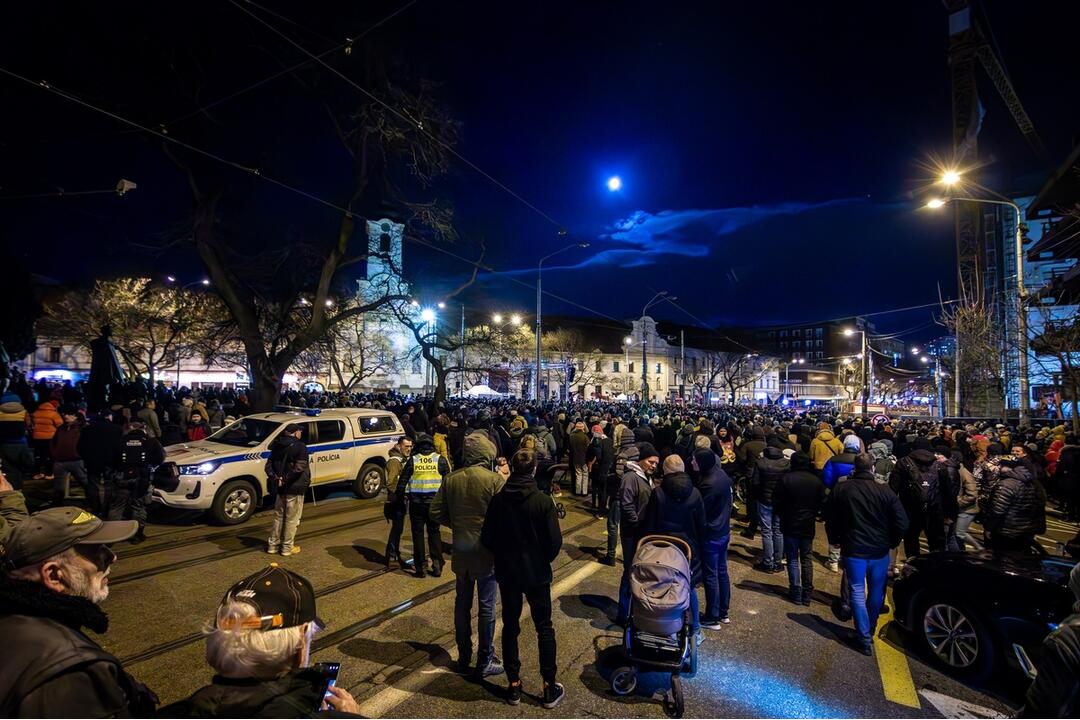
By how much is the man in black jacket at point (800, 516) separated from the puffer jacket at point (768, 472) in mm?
936

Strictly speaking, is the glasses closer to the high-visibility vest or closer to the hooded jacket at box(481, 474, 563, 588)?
the hooded jacket at box(481, 474, 563, 588)

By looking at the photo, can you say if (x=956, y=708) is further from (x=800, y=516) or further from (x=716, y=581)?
(x=800, y=516)

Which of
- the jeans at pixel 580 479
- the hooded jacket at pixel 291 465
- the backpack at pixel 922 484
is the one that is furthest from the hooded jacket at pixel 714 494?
the jeans at pixel 580 479

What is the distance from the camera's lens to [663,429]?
14.0m

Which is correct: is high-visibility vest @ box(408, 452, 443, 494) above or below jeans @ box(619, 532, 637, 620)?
above

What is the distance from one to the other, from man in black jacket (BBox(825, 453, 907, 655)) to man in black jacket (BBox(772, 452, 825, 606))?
0.88 m

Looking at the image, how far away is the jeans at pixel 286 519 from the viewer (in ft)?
24.1

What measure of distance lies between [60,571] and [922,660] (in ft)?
21.2

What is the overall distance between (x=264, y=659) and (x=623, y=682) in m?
3.27

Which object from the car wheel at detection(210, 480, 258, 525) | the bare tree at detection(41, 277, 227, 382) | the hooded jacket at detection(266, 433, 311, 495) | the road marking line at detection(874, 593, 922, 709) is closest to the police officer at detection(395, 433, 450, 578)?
the hooded jacket at detection(266, 433, 311, 495)

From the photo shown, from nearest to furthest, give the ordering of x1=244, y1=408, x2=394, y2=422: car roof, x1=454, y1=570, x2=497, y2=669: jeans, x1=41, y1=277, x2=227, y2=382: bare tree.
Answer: x1=454, y1=570, x2=497, y2=669: jeans
x1=244, y1=408, x2=394, y2=422: car roof
x1=41, y1=277, x2=227, y2=382: bare tree

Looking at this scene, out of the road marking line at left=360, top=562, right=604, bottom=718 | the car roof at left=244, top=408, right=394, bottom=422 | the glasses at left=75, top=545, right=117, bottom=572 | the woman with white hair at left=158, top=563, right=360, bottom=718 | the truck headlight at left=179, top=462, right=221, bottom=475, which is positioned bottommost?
the road marking line at left=360, top=562, right=604, bottom=718

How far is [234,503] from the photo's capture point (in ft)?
29.8

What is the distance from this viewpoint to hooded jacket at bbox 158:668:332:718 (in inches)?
63.2
